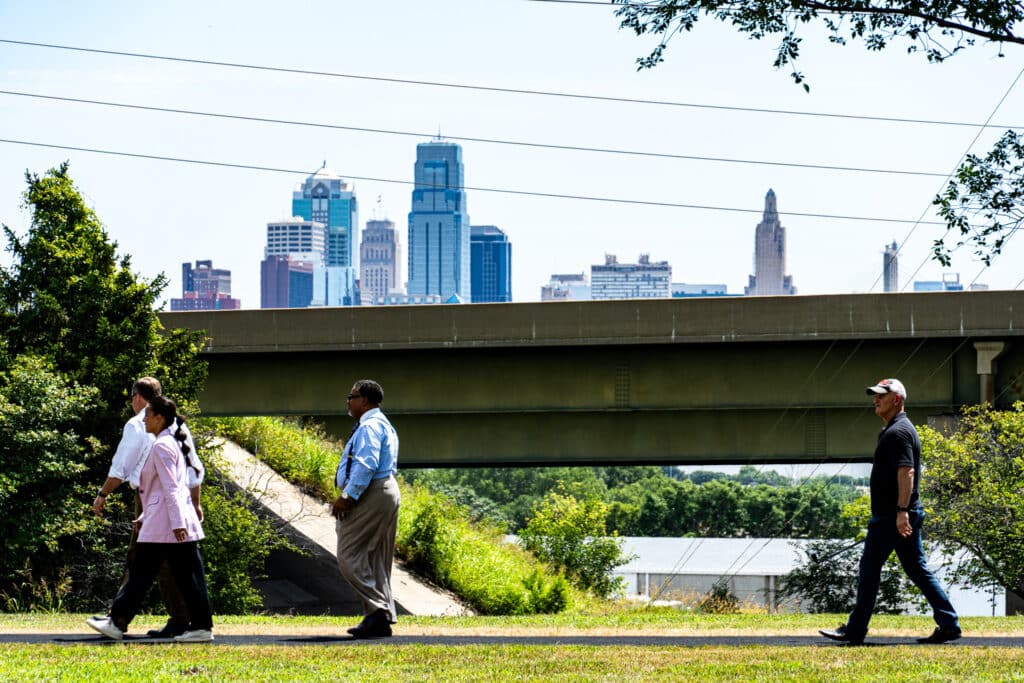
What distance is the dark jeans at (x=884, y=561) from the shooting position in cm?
913

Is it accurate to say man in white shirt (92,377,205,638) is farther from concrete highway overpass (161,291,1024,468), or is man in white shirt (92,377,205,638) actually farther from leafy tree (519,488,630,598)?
leafy tree (519,488,630,598)

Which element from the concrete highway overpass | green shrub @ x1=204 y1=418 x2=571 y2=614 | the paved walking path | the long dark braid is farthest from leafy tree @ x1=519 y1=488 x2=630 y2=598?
the long dark braid

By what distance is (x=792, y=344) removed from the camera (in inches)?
977

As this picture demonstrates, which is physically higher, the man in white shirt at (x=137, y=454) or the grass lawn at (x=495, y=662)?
the man in white shirt at (x=137, y=454)

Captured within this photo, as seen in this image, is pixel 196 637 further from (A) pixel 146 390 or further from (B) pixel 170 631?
(A) pixel 146 390

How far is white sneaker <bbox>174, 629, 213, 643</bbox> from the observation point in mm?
9219

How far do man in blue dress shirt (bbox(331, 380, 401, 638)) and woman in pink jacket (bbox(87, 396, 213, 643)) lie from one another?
40.3 inches

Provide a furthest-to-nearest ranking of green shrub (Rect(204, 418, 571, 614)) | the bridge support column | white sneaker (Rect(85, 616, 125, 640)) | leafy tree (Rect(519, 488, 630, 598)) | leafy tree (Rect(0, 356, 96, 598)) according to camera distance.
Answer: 1. leafy tree (Rect(519, 488, 630, 598))
2. the bridge support column
3. green shrub (Rect(204, 418, 571, 614))
4. leafy tree (Rect(0, 356, 96, 598))
5. white sneaker (Rect(85, 616, 125, 640))

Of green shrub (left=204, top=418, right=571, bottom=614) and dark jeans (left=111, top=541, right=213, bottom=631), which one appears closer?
dark jeans (left=111, top=541, right=213, bottom=631)

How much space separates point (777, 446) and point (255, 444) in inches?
396

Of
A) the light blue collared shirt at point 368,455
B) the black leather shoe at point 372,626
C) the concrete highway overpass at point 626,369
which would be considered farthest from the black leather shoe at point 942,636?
the concrete highway overpass at point 626,369

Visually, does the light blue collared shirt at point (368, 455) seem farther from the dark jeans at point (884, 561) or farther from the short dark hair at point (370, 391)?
the dark jeans at point (884, 561)

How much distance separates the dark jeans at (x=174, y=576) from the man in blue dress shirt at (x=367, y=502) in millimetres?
1009

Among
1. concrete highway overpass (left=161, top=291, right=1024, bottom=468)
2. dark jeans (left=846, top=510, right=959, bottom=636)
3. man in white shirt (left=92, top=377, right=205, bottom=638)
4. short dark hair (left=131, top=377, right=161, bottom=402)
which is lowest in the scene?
dark jeans (left=846, top=510, right=959, bottom=636)
